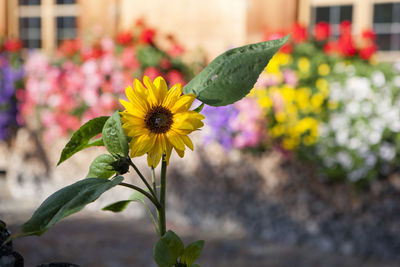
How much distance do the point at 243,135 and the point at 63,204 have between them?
3.46 m

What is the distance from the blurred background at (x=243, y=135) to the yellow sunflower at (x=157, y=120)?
293cm

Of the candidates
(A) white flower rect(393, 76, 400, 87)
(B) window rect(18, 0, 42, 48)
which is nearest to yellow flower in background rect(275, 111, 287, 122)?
(A) white flower rect(393, 76, 400, 87)

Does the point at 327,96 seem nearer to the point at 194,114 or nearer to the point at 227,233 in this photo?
the point at 227,233

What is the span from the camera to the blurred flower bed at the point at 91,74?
4855 mm

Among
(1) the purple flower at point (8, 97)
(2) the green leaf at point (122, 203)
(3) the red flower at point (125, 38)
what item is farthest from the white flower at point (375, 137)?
(1) the purple flower at point (8, 97)

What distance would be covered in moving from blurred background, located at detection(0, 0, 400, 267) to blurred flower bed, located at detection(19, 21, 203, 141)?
0.6 inches

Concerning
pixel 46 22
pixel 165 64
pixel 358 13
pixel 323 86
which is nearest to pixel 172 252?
pixel 323 86

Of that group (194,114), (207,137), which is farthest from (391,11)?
(194,114)

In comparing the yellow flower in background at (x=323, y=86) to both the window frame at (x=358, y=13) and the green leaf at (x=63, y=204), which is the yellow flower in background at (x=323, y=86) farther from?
the green leaf at (x=63, y=204)

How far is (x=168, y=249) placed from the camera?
648mm

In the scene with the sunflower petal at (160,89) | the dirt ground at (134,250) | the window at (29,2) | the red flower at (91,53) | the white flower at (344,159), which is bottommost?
the dirt ground at (134,250)

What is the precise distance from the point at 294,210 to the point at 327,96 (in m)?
0.89

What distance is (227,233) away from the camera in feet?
13.6

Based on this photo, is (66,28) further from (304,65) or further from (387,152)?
(387,152)
